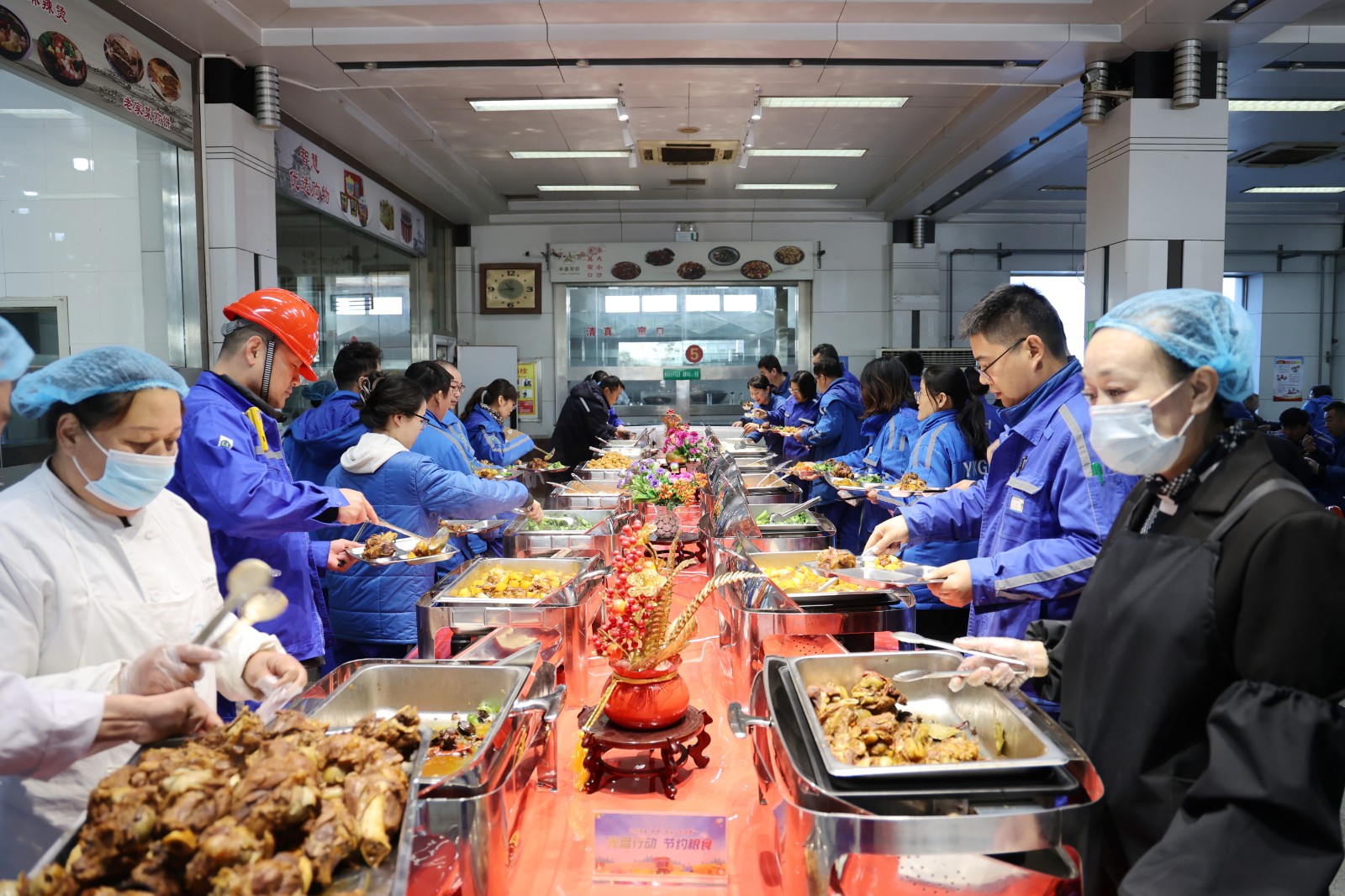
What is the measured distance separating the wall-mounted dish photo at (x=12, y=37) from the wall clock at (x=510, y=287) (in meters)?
7.12

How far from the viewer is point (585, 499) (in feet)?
13.7

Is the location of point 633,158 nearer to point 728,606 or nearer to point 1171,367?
point 728,606

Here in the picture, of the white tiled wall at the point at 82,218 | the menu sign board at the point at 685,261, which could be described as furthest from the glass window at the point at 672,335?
the white tiled wall at the point at 82,218

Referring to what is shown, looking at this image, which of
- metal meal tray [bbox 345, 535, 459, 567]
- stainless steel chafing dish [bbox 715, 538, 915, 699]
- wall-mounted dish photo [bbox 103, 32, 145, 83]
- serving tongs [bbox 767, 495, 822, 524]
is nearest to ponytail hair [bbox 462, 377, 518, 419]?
wall-mounted dish photo [bbox 103, 32, 145, 83]

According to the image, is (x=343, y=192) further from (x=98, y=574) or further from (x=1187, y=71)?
(x=98, y=574)

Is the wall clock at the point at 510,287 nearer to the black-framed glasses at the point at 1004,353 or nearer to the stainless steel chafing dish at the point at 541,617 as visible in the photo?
the stainless steel chafing dish at the point at 541,617

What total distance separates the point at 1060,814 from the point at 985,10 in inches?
189

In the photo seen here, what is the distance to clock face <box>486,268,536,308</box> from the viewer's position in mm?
10547

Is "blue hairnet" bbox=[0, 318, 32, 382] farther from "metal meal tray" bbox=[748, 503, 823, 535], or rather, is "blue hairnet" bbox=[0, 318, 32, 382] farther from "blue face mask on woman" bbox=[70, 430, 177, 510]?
"metal meal tray" bbox=[748, 503, 823, 535]

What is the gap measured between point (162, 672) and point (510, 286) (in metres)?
9.79

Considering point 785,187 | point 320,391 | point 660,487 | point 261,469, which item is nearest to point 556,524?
point 660,487

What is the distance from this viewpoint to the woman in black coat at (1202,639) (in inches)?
35.9

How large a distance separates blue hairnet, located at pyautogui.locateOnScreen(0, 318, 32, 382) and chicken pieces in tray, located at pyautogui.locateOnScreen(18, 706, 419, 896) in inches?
23.7

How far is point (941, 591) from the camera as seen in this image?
5.64 ft
